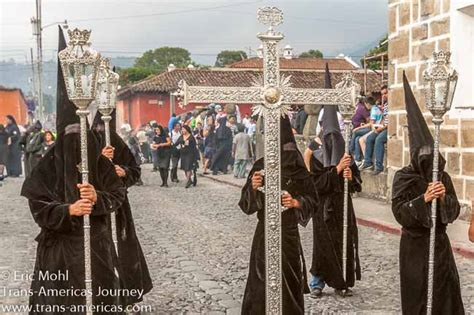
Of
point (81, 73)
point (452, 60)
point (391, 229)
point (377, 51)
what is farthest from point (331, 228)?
point (377, 51)

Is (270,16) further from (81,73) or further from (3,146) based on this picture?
(3,146)

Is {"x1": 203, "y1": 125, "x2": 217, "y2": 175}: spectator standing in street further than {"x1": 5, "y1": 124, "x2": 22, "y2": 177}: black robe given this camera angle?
No

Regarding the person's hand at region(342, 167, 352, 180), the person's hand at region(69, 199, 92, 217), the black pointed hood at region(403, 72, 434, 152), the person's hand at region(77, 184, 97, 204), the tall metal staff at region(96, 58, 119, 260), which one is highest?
the tall metal staff at region(96, 58, 119, 260)

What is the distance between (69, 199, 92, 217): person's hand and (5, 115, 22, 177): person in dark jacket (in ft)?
63.7

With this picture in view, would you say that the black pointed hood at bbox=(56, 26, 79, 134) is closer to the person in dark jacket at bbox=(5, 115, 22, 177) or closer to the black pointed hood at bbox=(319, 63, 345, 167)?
the black pointed hood at bbox=(319, 63, 345, 167)

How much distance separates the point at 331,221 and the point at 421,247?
2059 millimetres

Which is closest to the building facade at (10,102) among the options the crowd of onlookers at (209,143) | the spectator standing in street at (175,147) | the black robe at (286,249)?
the crowd of onlookers at (209,143)

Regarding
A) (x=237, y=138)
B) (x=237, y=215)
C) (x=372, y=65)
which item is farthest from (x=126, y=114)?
(x=237, y=215)

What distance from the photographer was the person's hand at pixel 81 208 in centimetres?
431

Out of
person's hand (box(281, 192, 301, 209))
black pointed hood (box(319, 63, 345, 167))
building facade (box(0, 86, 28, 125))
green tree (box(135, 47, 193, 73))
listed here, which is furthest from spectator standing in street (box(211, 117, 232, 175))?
green tree (box(135, 47, 193, 73))

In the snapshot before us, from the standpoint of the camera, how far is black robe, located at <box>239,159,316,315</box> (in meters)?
5.05

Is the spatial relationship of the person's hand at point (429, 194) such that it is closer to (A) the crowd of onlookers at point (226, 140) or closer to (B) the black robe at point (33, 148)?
(A) the crowd of onlookers at point (226, 140)

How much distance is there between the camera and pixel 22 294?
7.14 m

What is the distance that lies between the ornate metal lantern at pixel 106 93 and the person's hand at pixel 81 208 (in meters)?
1.98
